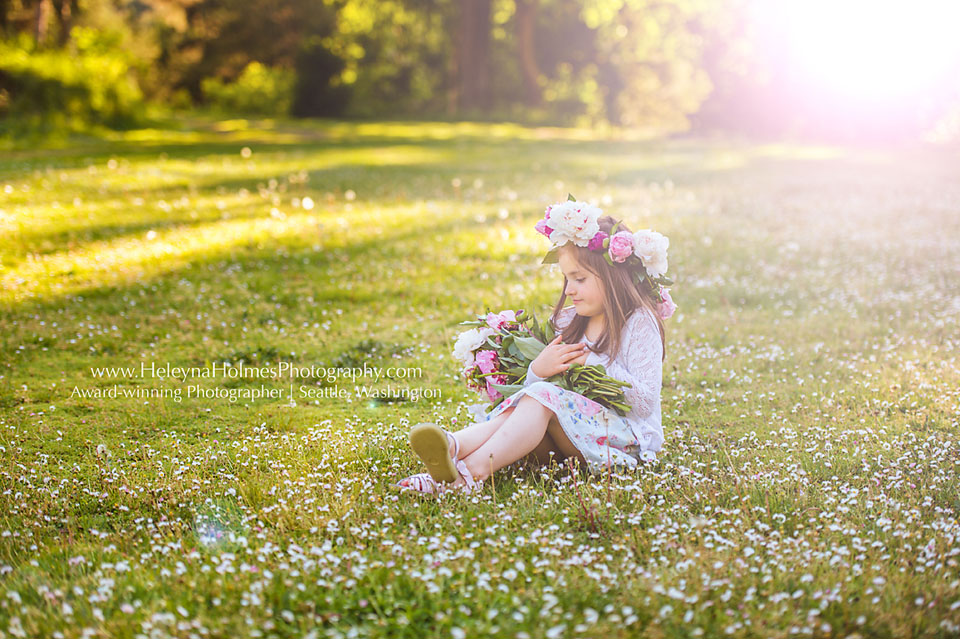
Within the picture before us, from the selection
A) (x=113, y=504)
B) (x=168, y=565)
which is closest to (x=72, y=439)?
(x=113, y=504)

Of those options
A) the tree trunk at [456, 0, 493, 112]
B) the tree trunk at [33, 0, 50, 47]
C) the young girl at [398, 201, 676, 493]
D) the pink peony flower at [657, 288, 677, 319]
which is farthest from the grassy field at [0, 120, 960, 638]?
the tree trunk at [456, 0, 493, 112]

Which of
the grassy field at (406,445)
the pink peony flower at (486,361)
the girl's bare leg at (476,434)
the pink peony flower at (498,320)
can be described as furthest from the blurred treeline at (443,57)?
the girl's bare leg at (476,434)

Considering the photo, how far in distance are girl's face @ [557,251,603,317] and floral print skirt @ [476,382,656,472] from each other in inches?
21.5

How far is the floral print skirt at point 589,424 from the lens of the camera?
4.72 m

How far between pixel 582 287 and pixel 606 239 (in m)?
0.31

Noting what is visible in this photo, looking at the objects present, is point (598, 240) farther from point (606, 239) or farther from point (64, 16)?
point (64, 16)

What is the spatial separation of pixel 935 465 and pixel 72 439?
5.39m

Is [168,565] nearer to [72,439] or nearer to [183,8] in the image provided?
[72,439]

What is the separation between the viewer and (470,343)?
5.27 m

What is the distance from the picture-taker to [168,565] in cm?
385

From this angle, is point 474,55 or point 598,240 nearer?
point 598,240

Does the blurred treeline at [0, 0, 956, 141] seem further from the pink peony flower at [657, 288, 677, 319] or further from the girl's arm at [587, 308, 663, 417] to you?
the girl's arm at [587, 308, 663, 417]

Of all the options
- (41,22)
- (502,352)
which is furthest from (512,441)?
(41,22)

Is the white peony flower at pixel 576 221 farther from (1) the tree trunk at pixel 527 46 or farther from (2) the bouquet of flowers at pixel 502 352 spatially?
(1) the tree trunk at pixel 527 46
